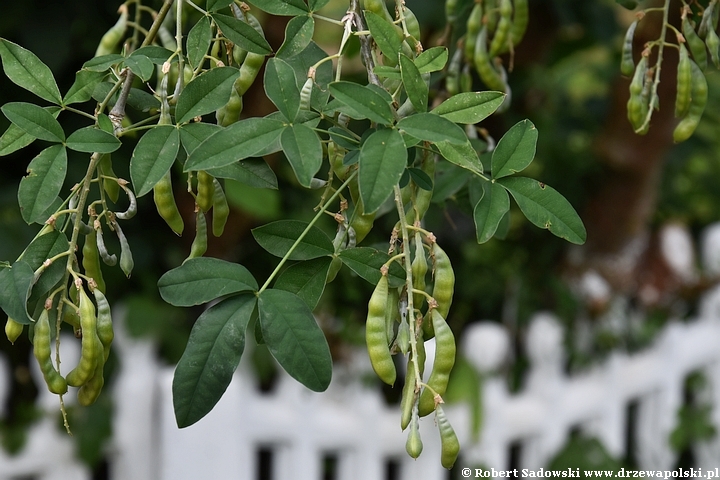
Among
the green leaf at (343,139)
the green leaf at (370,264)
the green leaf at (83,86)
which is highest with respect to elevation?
the green leaf at (343,139)

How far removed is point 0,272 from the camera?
1.88ft

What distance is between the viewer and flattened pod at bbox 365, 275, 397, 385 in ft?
1.86

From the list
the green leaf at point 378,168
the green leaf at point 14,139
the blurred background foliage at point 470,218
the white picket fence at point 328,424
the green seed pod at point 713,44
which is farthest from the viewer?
the white picket fence at point 328,424

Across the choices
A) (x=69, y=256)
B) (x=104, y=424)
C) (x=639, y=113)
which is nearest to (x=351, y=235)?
(x=69, y=256)

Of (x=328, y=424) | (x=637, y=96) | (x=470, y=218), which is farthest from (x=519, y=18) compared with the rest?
(x=328, y=424)

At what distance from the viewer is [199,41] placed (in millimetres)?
622

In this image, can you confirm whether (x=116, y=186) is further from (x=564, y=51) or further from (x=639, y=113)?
(x=564, y=51)

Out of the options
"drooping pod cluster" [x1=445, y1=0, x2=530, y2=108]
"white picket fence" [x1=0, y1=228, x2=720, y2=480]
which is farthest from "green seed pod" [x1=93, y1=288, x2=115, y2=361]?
"white picket fence" [x1=0, y1=228, x2=720, y2=480]

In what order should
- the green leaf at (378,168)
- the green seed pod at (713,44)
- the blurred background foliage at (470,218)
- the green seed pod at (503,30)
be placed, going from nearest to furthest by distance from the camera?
1. the green leaf at (378,168)
2. the green seed pod at (713,44)
3. the green seed pod at (503,30)
4. the blurred background foliage at (470,218)

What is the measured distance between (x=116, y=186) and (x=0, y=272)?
0.13m

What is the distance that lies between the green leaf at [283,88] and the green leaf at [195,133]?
0.06 meters

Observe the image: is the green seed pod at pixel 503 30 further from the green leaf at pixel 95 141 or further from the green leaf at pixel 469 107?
the green leaf at pixel 95 141

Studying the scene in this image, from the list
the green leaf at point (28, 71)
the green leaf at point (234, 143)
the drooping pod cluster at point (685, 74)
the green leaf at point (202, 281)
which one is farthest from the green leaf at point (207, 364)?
the drooping pod cluster at point (685, 74)

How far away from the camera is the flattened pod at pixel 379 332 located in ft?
1.86
